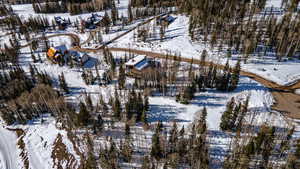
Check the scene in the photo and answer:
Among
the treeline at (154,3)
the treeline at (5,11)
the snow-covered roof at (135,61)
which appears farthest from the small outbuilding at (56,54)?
the treeline at (5,11)

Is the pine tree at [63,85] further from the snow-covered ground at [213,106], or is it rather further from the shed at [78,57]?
the snow-covered ground at [213,106]

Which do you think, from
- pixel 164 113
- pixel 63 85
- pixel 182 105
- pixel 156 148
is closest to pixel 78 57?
pixel 63 85

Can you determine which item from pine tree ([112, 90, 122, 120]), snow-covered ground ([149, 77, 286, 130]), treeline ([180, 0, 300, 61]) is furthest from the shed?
treeline ([180, 0, 300, 61])

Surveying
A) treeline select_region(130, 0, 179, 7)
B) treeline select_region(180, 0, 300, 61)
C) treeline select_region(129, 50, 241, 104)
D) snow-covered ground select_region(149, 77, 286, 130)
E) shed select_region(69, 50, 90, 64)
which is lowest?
snow-covered ground select_region(149, 77, 286, 130)

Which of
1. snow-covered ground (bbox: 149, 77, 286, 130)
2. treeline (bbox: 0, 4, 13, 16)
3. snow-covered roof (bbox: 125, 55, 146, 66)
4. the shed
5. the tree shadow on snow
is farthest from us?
treeline (bbox: 0, 4, 13, 16)

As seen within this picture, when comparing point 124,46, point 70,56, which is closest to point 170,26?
point 124,46

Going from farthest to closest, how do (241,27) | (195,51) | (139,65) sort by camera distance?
(241,27)
(195,51)
(139,65)

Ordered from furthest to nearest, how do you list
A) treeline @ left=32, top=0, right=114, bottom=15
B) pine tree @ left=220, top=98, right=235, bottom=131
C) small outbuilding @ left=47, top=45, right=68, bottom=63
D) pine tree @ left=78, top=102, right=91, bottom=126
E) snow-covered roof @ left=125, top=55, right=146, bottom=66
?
treeline @ left=32, top=0, right=114, bottom=15 → small outbuilding @ left=47, top=45, right=68, bottom=63 → snow-covered roof @ left=125, top=55, right=146, bottom=66 → pine tree @ left=78, top=102, right=91, bottom=126 → pine tree @ left=220, top=98, right=235, bottom=131

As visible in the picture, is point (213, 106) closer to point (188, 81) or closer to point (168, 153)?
point (188, 81)

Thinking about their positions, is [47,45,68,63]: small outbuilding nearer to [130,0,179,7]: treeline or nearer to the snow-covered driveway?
the snow-covered driveway
